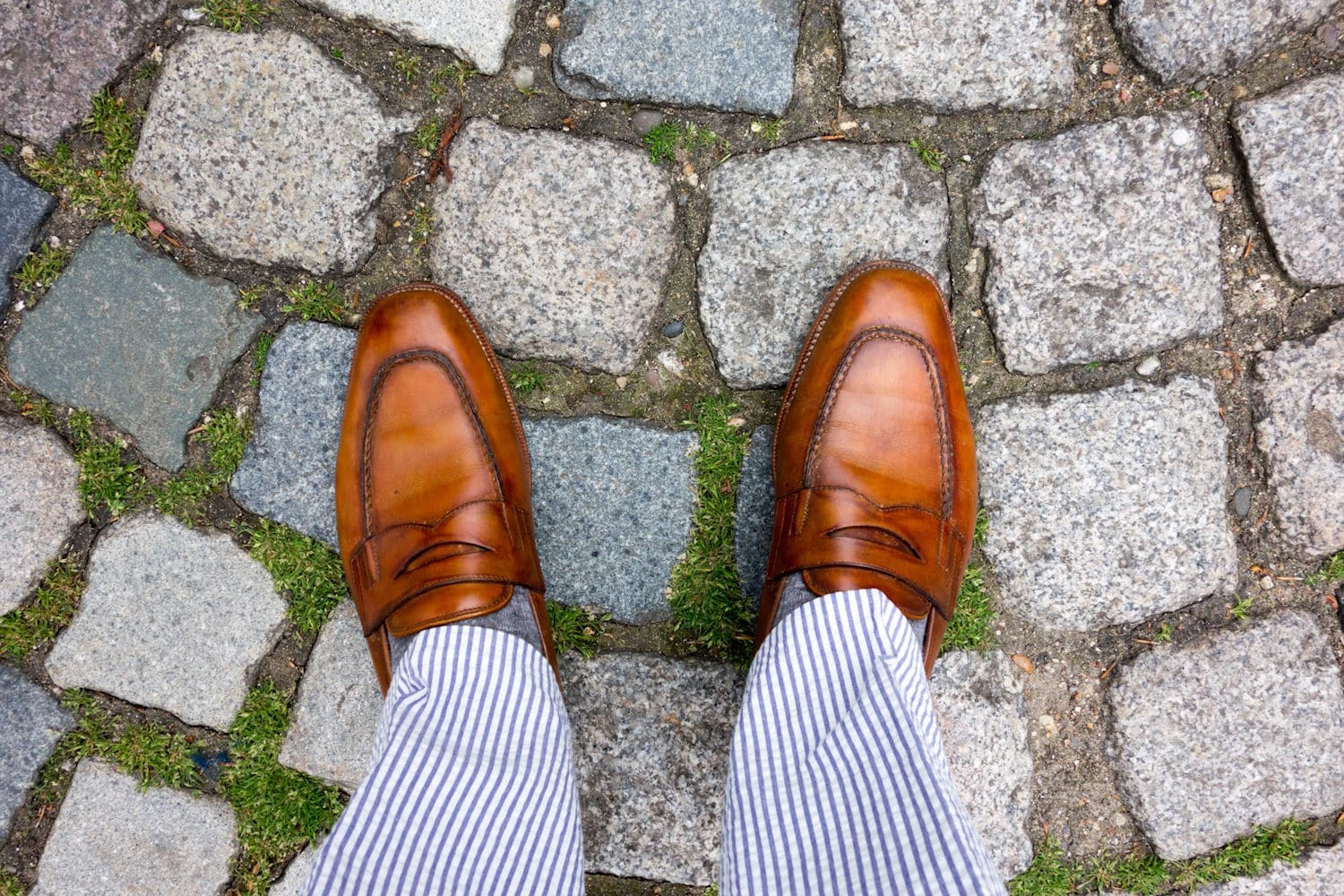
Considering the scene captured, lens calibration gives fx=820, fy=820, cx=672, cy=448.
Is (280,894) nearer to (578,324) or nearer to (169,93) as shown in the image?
(578,324)

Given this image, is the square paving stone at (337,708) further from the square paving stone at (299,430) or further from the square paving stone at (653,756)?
the square paving stone at (653,756)

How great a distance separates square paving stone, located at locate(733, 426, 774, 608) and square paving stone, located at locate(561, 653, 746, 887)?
21 centimetres

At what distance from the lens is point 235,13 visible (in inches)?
69.7

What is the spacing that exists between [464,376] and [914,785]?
3.85ft

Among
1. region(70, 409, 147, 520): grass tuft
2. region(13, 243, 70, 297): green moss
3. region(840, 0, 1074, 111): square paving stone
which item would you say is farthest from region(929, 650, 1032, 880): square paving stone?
region(13, 243, 70, 297): green moss

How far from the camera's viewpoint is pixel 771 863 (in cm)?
127

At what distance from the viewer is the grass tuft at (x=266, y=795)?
1.87 m

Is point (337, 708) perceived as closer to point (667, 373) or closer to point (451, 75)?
point (667, 373)

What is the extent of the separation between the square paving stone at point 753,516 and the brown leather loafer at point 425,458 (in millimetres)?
455

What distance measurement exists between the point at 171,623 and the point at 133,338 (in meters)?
0.65

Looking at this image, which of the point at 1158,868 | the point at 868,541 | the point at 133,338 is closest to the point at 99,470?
the point at 133,338

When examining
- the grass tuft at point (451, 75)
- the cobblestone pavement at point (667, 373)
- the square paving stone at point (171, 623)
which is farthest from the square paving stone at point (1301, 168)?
the square paving stone at point (171, 623)

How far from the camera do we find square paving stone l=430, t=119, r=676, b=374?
178 cm

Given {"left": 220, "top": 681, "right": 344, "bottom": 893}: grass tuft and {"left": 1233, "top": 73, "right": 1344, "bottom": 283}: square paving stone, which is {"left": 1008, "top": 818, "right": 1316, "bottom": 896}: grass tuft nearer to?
{"left": 1233, "top": 73, "right": 1344, "bottom": 283}: square paving stone
